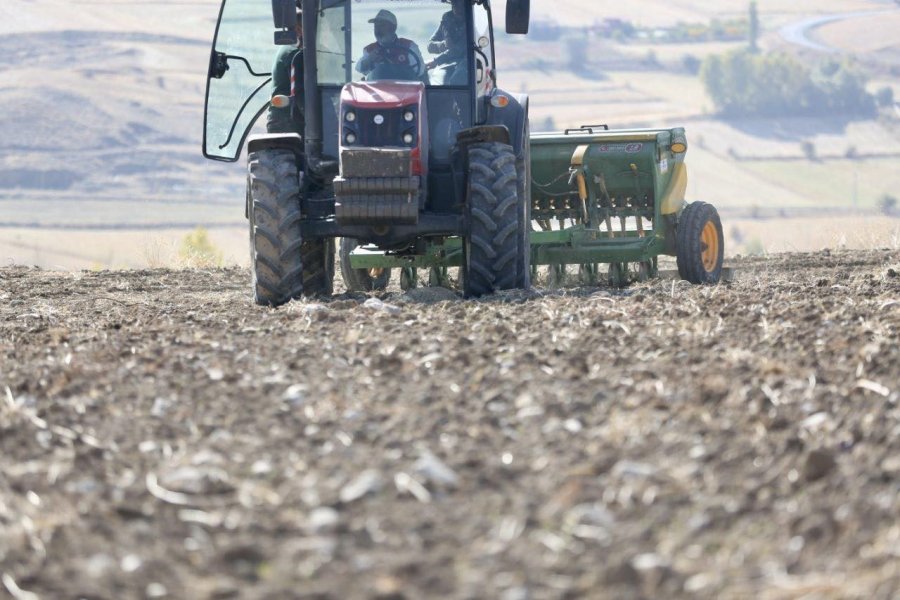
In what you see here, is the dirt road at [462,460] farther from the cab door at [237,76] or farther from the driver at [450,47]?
the cab door at [237,76]

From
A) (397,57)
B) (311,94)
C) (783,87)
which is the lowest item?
(783,87)

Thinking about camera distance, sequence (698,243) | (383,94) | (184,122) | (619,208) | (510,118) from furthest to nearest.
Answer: (184,122) < (619,208) < (698,243) < (510,118) < (383,94)

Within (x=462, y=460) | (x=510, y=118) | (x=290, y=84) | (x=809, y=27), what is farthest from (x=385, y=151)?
(x=809, y=27)

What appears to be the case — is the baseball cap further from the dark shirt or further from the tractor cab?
the dark shirt

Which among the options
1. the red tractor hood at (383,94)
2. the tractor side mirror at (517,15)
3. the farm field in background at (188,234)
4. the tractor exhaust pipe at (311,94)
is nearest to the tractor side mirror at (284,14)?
the tractor exhaust pipe at (311,94)

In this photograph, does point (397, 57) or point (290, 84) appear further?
point (290, 84)

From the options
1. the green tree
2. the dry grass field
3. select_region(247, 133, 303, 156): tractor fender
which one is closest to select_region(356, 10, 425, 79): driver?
select_region(247, 133, 303, 156): tractor fender

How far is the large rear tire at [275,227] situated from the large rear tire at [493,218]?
118 centimetres

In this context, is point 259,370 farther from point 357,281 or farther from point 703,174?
point 703,174

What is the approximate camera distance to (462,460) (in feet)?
15.8

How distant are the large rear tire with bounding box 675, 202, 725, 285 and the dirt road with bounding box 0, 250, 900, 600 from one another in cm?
489

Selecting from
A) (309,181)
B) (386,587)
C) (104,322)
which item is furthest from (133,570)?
(309,181)

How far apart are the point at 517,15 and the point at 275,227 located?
2.41 meters

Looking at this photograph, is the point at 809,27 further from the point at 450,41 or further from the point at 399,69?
the point at 399,69
